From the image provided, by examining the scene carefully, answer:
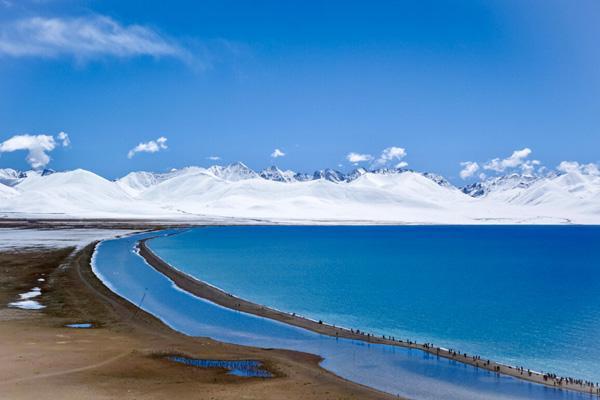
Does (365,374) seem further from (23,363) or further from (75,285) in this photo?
(75,285)

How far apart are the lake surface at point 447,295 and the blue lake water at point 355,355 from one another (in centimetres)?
340

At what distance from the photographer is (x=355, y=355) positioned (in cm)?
2850

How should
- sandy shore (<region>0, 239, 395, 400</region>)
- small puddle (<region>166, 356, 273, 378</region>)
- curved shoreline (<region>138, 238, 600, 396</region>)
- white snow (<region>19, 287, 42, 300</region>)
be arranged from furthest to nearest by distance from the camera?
1. white snow (<region>19, 287, 42, 300</region>)
2. curved shoreline (<region>138, 238, 600, 396</region>)
3. small puddle (<region>166, 356, 273, 378</region>)
4. sandy shore (<region>0, 239, 395, 400</region>)

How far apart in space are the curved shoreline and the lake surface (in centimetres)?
140

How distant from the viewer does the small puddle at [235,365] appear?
79.7 feet

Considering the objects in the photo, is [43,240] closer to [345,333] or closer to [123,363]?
[345,333]

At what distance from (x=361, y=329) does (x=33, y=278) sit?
102 feet

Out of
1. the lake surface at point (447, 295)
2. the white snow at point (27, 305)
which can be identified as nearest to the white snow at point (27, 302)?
the white snow at point (27, 305)

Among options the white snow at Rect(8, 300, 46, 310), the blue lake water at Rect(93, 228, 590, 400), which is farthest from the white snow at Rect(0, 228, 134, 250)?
the blue lake water at Rect(93, 228, 590, 400)

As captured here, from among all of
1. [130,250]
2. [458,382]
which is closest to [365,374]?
[458,382]

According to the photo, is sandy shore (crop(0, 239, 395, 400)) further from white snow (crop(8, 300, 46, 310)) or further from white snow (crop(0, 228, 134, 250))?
white snow (crop(0, 228, 134, 250))

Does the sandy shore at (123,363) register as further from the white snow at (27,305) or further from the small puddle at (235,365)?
the white snow at (27,305)

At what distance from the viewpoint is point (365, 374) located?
82.7 ft

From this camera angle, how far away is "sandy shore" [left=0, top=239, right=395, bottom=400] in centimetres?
2156
